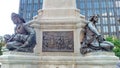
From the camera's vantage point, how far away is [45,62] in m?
11.1

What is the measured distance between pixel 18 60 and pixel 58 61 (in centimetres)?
183

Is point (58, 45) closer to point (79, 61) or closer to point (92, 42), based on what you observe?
point (79, 61)

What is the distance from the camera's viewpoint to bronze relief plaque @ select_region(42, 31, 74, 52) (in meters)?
11.6

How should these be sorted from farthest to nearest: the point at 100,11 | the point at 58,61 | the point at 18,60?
the point at 100,11, the point at 58,61, the point at 18,60

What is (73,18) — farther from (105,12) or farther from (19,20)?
(105,12)

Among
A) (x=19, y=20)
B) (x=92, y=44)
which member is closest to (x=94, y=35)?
(x=92, y=44)

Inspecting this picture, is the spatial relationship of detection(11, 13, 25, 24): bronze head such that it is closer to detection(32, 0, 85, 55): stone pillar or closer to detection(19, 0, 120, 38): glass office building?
detection(32, 0, 85, 55): stone pillar

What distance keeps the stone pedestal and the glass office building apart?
235ft

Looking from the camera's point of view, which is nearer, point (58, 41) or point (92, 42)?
point (92, 42)

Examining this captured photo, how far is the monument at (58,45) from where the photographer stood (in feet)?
34.3

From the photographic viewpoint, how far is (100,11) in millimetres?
84938

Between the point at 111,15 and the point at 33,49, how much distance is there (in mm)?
76379

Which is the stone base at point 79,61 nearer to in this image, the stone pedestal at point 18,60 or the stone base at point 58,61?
the stone base at point 58,61

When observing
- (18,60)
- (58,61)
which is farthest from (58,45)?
(18,60)
